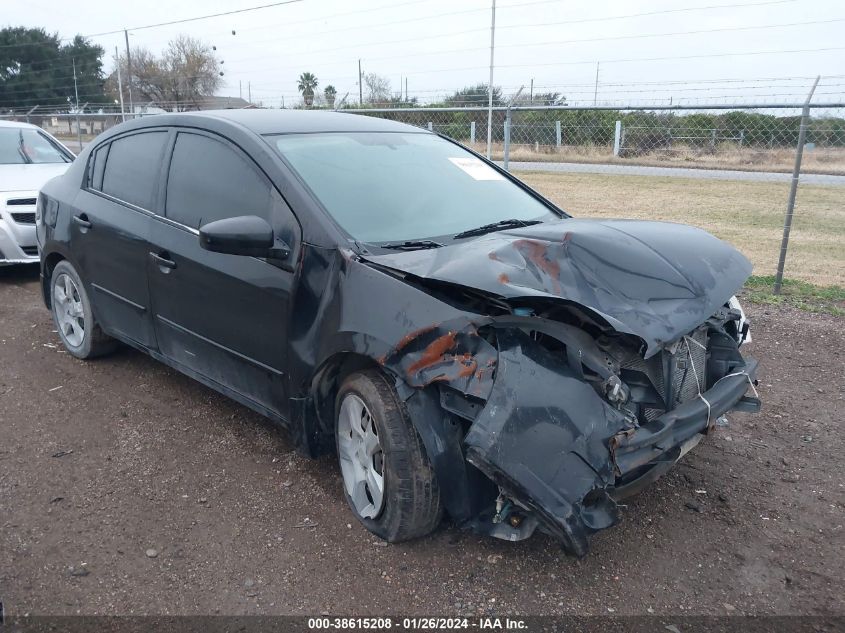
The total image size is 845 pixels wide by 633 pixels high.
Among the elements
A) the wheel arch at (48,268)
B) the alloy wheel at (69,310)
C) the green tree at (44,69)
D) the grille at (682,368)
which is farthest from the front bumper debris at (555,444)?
the green tree at (44,69)

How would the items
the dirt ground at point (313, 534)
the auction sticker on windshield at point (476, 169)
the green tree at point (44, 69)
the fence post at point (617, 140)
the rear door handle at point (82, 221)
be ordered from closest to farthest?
the dirt ground at point (313, 534), the auction sticker on windshield at point (476, 169), the rear door handle at point (82, 221), the fence post at point (617, 140), the green tree at point (44, 69)

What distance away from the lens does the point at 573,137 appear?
1197 cm

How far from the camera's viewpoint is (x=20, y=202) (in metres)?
7.25

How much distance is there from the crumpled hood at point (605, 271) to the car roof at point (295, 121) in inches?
46.8

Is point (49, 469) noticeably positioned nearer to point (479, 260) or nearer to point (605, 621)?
point (479, 260)

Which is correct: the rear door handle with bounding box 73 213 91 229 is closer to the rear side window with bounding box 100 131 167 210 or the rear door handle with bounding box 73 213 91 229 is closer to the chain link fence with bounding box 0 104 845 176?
the rear side window with bounding box 100 131 167 210

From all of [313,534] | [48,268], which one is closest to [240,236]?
[313,534]

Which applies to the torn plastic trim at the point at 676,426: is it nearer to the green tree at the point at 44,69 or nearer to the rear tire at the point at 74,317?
the rear tire at the point at 74,317

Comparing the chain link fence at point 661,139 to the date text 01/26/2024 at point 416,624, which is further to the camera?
the chain link fence at point 661,139

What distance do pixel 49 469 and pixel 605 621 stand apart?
2821mm

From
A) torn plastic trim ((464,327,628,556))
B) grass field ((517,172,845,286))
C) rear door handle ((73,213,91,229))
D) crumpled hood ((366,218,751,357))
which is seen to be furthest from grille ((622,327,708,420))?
grass field ((517,172,845,286))

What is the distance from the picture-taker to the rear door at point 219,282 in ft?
10.7

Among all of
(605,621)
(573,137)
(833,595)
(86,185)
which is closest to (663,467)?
(605,621)

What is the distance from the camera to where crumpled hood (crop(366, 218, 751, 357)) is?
2533 mm
